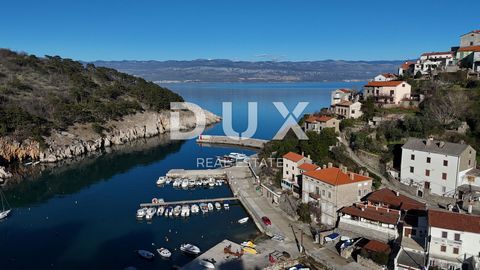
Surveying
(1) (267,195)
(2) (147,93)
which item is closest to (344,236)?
(1) (267,195)

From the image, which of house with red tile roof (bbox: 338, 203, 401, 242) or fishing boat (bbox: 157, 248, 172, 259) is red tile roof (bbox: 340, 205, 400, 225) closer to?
house with red tile roof (bbox: 338, 203, 401, 242)

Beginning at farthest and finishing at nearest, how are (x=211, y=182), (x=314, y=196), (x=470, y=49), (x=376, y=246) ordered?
(x=470, y=49), (x=211, y=182), (x=314, y=196), (x=376, y=246)

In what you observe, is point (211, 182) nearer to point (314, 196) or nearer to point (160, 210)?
point (160, 210)

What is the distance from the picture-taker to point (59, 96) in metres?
68.9

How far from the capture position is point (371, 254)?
69.7 ft

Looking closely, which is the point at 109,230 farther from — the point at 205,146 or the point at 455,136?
the point at 205,146

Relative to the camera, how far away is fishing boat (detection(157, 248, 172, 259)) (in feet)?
80.5

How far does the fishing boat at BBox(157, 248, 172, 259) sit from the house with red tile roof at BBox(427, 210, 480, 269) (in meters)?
15.3

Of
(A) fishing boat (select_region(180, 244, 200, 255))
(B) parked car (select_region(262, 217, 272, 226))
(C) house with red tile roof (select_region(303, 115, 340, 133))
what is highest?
(C) house with red tile roof (select_region(303, 115, 340, 133))

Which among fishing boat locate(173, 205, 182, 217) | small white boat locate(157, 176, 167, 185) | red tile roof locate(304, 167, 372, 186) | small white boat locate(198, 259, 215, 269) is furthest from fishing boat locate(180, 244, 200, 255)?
small white boat locate(157, 176, 167, 185)

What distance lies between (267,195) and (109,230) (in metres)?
13.3

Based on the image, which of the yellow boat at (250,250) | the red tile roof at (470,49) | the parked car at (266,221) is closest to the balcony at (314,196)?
the parked car at (266,221)

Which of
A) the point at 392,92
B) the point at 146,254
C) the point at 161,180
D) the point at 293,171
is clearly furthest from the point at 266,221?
the point at 392,92

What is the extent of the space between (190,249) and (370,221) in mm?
11696
